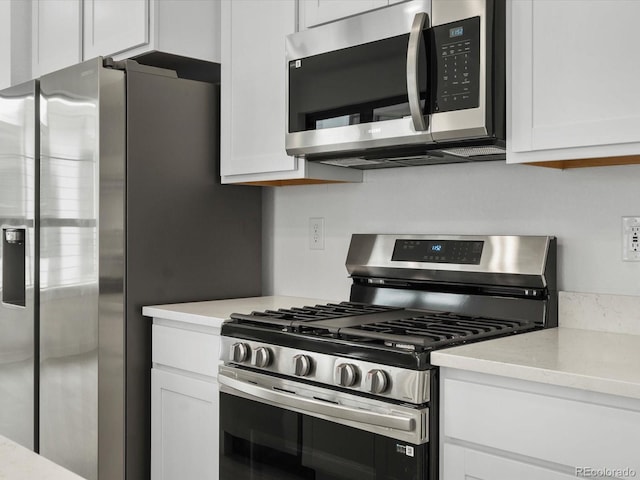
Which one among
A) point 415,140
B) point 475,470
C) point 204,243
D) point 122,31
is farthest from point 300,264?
point 475,470

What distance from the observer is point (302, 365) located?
1.77 metres

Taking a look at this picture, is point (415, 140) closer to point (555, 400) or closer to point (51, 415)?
point (555, 400)

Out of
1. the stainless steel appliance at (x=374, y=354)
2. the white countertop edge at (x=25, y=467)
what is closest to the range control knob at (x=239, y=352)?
the stainless steel appliance at (x=374, y=354)

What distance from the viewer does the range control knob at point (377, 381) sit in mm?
1576

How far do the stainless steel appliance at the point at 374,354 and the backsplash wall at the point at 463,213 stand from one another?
0.27 feet

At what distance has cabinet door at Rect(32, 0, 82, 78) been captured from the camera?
297 cm

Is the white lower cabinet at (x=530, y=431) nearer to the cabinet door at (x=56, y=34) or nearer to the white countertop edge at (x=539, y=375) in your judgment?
the white countertop edge at (x=539, y=375)

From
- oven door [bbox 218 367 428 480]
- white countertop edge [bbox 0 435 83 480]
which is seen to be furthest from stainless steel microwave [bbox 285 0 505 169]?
white countertop edge [bbox 0 435 83 480]

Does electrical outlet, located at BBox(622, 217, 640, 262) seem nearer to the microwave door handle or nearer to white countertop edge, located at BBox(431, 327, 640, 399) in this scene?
white countertop edge, located at BBox(431, 327, 640, 399)

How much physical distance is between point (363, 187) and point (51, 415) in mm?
1463

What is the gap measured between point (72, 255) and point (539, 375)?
1747 millimetres

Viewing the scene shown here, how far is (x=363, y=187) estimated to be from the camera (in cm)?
255

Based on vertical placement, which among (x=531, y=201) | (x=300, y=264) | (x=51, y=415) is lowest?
(x=51, y=415)

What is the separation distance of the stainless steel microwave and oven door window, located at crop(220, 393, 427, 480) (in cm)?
83
